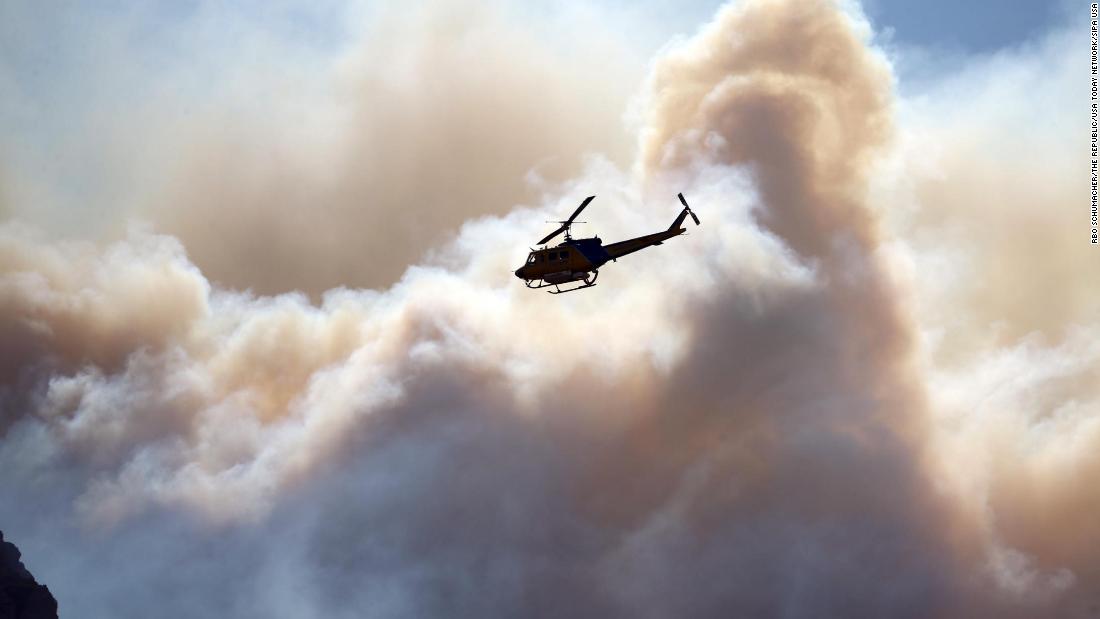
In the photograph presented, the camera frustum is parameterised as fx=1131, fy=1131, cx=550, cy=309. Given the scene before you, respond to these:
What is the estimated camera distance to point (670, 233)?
14700 centimetres

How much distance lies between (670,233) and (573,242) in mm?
13840

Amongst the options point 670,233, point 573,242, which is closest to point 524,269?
point 573,242

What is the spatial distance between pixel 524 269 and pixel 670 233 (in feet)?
65.7

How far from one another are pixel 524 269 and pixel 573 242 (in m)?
7.04

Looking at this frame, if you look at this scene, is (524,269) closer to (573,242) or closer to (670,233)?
(573,242)

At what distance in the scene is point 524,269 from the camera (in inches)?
5605

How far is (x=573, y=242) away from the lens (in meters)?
142
